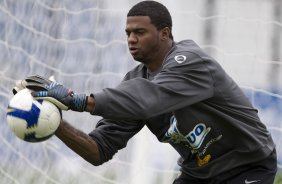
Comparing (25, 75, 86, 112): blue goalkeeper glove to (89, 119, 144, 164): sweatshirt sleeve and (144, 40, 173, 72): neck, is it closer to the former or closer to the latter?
(144, 40, 173, 72): neck

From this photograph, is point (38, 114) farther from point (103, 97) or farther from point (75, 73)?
point (75, 73)

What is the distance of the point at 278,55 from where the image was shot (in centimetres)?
584

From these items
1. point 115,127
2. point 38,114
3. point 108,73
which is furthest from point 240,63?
point 38,114

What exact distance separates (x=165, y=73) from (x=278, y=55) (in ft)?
6.74

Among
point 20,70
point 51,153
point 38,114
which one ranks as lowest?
point 51,153

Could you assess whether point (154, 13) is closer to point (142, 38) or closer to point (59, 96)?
point (142, 38)

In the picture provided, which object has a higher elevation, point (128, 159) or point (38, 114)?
point (38, 114)

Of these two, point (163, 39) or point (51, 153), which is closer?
point (163, 39)

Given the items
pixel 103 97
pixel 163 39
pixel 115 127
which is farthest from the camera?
pixel 115 127

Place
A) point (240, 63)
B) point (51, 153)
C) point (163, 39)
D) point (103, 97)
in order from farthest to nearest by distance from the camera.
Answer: point (51, 153) < point (240, 63) < point (163, 39) < point (103, 97)

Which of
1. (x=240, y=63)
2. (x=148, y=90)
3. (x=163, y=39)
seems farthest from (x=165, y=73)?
(x=240, y=63)

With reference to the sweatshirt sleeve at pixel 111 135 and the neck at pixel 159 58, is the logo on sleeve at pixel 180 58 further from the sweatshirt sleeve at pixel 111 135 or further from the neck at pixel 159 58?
the sweatshirt sleeve at pixel 111 135

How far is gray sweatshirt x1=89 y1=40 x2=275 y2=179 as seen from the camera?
3850 millimetres

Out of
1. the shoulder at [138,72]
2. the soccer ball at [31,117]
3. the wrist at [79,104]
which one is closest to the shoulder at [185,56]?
the shoulder at [138,72]
